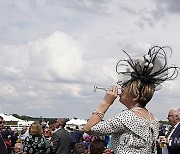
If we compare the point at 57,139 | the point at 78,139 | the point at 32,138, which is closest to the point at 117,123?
the point at 32,138

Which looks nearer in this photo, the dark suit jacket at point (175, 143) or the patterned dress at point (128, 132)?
the patterned dress at point (128, 132)

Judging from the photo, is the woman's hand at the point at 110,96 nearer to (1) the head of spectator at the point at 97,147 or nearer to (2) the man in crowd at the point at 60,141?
(1) the head of spectator at the point at 97,147

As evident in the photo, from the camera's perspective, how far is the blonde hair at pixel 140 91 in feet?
12.0

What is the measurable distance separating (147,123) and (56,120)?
775 cm

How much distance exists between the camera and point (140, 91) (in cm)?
367

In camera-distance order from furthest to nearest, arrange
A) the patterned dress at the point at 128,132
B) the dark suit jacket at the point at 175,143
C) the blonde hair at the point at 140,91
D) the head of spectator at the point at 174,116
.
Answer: the head of spectator at the point at 174,116
the dark suit jacket at the point at 175,143
the blonde hair at the point at 140,91
the patterned dress at the point at 128,132

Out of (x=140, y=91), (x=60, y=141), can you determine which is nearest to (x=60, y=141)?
(x=60, y=141)

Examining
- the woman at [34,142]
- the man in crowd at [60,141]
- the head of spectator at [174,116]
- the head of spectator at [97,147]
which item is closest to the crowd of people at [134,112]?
the head of spectator at [97,147]

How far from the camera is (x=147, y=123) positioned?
360 centimetres

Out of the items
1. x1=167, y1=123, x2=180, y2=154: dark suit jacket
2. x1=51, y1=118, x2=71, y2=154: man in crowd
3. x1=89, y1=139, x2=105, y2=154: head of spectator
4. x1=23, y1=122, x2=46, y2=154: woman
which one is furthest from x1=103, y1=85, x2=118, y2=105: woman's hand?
x1=51, y1=118, x2=71, y2=154: man in crowd

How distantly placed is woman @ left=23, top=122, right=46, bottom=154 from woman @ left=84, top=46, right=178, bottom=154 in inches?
238

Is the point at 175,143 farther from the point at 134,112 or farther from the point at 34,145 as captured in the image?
the point at 34,145

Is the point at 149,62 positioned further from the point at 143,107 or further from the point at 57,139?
the point at 57,139

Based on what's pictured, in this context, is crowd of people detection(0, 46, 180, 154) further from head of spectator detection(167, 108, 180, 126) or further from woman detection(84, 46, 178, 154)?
head of spectator detection(167, 108, 180, 126)
